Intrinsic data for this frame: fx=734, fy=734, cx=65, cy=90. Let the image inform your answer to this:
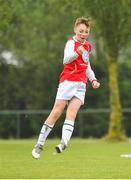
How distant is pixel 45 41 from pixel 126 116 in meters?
10.3

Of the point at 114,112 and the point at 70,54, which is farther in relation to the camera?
the point at 114,112

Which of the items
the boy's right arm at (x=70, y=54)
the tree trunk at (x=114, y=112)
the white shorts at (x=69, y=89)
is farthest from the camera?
the tree trunk at (x=114, y=112)

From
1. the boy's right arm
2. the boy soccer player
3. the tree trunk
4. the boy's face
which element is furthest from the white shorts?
the tree trunk

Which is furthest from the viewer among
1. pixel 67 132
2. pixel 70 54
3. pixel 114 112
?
pixel 114 112

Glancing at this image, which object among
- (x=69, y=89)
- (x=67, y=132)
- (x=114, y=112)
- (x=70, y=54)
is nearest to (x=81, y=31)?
(x=70, y=54)

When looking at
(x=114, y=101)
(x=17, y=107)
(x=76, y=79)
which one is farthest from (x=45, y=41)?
(x=76, y=79)

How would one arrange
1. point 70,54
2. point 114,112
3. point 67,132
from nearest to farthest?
point 70,54
point 67,132
point 114,112

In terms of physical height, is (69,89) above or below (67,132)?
above

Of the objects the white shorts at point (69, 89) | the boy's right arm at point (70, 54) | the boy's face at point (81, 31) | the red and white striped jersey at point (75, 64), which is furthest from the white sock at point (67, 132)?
the boy's face at point (81, 31)

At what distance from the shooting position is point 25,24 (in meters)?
41.4

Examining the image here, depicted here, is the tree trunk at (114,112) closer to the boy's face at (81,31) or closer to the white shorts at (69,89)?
the white shorts at (69,89)

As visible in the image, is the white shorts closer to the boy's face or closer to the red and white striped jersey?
the red and white striped jersey

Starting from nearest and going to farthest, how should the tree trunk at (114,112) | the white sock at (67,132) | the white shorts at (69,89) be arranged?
the white sock at (67,132)
the white shorts at (69,89)
the tree trunk at (114,112)

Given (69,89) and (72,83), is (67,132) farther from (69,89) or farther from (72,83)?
(72,83)
